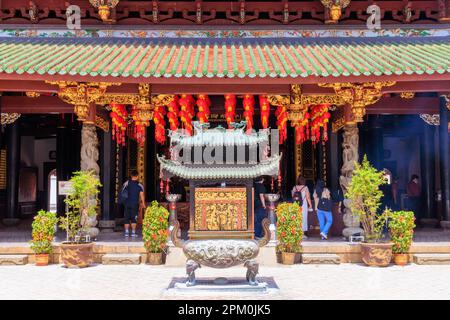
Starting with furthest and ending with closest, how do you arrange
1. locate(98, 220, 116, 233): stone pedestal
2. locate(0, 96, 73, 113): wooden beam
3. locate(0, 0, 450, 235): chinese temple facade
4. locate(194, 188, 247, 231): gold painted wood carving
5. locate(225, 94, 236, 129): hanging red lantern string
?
1. locate(98, 220, 116, 233): stone pedestal
2. locate(0, 96, 73, 113): wooden beam
3. locate(225, 94, 236, 129): hanging red lantern string
4. locate(0, 0, 450, 235): chinese temple facade
5. locate(194, 188, 247, 231): gold painted wood carving

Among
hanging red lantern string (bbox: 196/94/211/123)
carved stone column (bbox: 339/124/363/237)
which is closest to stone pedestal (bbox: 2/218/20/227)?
hanging red lantern string (bbox: 196/94/211/123)

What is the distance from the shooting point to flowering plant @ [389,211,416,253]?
9086mm

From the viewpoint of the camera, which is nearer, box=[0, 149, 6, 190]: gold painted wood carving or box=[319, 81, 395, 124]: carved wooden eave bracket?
box=[319, 81, 395, 124]: carved wooden eave bracket

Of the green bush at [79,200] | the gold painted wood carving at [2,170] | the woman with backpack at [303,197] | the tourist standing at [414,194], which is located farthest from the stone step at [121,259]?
the tourist standing at [414,194]

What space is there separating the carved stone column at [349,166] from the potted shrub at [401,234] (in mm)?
909

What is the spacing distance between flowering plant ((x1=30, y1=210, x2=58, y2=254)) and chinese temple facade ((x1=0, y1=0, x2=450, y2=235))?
144 cm

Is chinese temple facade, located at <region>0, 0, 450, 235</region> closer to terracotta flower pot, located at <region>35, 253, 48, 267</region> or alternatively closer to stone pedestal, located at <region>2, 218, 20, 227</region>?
stone pedestal, located at <region>2, 218, 20, 227</region>

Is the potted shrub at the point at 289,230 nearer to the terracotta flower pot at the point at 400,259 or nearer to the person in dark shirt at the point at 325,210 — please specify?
the person in dark shirt at the point at 325,210

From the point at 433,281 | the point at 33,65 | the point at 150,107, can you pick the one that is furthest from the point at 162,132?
the point at 433,281

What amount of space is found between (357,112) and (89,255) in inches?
241

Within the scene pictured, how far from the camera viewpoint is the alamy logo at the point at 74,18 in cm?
1170

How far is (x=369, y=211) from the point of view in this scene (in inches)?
363

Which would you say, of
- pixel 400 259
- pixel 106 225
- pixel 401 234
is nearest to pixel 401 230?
pixel 401 234

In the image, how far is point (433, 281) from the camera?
7.56m
